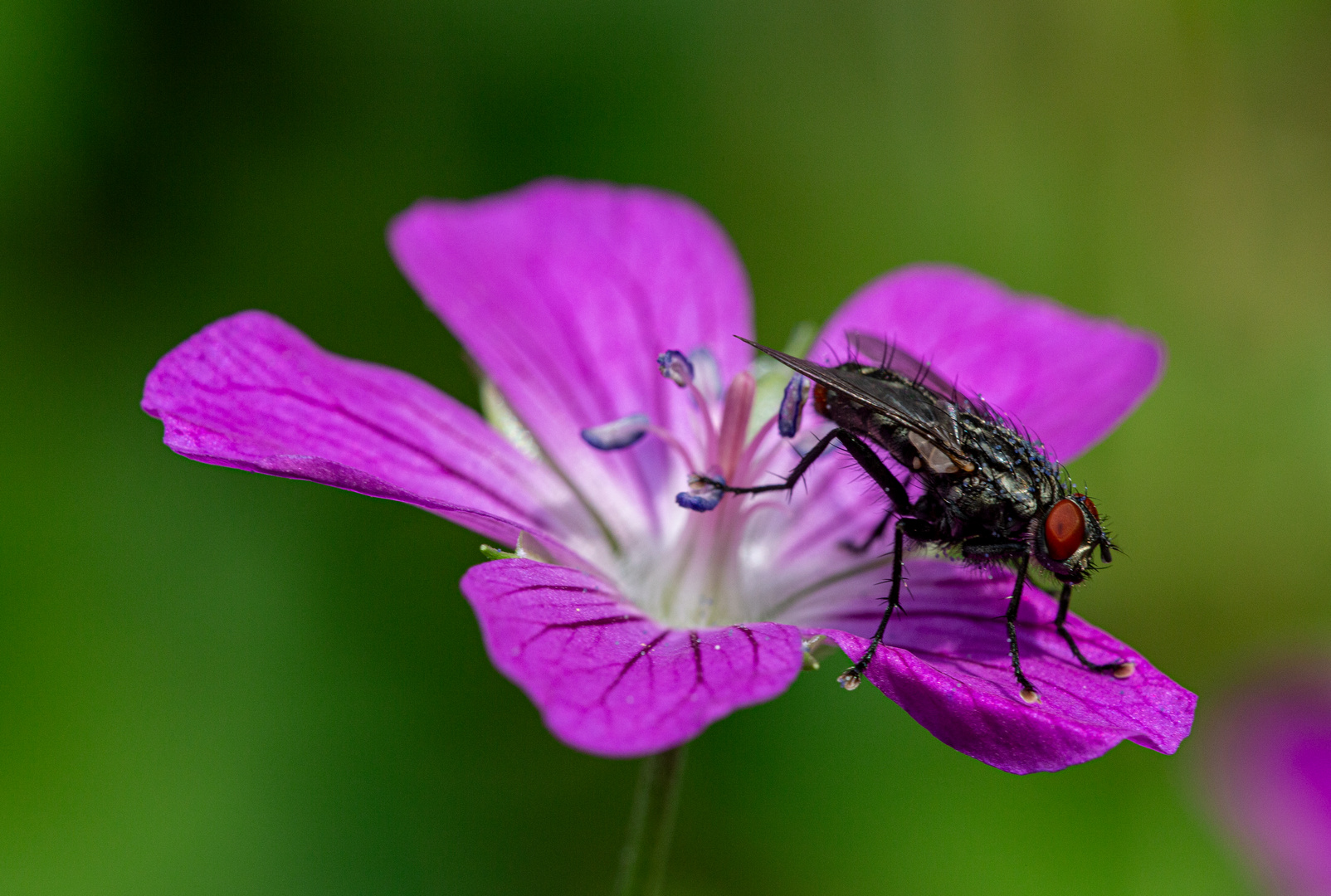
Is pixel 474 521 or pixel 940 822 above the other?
pixel 474 521

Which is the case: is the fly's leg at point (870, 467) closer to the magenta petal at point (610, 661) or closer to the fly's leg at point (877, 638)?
the fly's leg at point (877, 638)

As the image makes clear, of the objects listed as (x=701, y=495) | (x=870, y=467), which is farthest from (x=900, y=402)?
(x=701, y=495)

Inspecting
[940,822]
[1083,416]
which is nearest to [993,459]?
A: [1083,416]

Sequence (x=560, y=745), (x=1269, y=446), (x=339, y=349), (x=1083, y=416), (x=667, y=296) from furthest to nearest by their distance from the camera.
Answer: (x=1269, y=446), (x=339, y=349), (x=560, y=745), (x=667, y=296), (x=1083, y=416)

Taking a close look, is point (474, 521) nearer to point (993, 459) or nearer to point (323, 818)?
point (993, 459)

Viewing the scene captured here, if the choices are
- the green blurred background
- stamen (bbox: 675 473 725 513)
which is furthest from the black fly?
the green blurred background

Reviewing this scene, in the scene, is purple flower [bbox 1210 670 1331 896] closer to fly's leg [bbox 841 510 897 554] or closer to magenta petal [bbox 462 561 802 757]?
fly's leg [bbox 841 510 897 554]
